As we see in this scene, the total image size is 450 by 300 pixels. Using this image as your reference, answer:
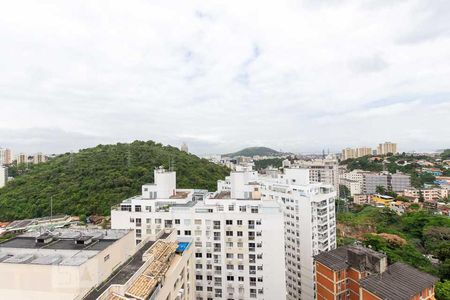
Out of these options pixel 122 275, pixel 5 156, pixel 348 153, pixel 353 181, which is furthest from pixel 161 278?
pixel 348 153

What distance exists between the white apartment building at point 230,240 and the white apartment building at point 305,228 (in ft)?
20.7

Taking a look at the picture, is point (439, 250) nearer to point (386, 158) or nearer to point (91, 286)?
point (91, 286)

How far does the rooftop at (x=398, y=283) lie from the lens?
15398mm

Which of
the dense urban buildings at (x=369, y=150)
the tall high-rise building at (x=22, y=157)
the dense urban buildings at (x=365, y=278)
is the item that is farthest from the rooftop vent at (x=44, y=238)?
the dense urban buildings at (x=369, y=150)

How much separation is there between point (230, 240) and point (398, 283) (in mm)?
10495

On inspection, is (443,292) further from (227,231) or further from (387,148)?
(387,148)

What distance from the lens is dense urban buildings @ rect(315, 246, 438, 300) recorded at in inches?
623

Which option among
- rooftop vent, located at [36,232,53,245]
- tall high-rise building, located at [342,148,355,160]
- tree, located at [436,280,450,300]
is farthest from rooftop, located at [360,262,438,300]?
tall high-rise building, located at [342,148,355,160]

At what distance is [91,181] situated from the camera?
1757 inches

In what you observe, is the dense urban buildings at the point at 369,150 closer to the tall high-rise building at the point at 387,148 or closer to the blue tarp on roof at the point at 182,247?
the tall high-rise building at the point at 387,148

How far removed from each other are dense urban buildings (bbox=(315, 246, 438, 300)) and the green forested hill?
26940 millimetres

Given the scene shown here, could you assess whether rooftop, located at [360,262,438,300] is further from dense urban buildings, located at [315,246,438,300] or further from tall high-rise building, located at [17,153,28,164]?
tall high-rise building, located at [17,153,28,164]

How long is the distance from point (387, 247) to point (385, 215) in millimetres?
17723

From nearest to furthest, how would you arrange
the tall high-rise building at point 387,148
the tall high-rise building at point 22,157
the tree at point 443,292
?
the tree at point 443,292 → the tall high-rise building at point 22,157 → the tall high-rise building at point 387,148
